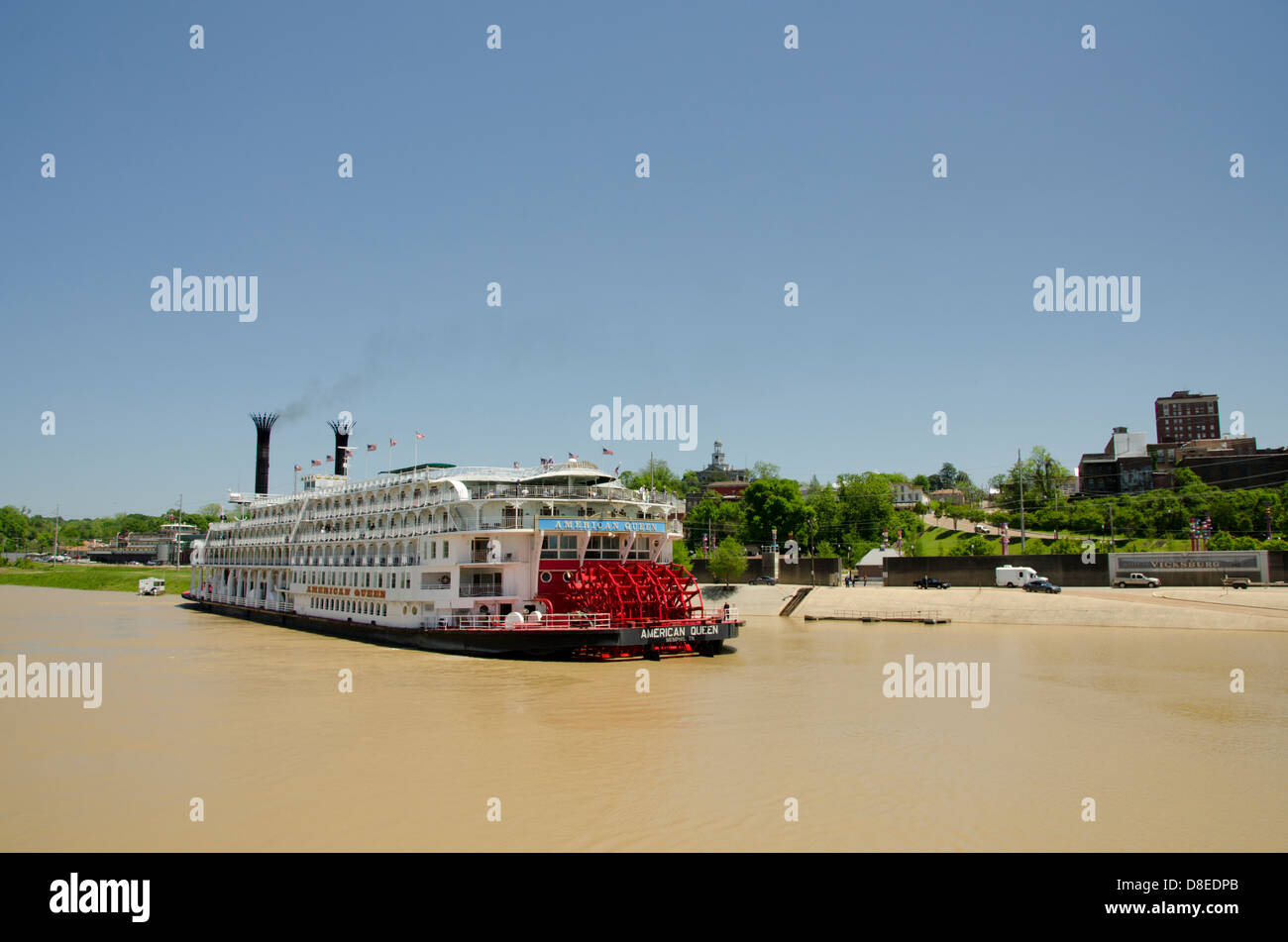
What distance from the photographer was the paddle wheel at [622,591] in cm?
3503

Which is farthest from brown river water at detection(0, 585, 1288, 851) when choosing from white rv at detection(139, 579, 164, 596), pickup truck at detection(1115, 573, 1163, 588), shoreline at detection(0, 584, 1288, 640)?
white rv at detection(139, 579, 164, 596)

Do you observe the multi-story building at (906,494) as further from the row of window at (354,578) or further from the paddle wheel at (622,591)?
the paddle wheel at (622,591)

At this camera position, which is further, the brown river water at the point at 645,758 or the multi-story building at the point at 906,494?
the multi-story building at the point at 906,494

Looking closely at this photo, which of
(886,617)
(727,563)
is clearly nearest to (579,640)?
(886,617)

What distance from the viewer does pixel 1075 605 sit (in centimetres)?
4947

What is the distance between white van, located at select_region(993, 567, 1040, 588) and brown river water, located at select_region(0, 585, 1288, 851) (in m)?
24.7

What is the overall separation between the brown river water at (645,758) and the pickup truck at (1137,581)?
2484 centimetres

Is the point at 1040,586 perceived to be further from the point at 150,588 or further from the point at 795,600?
the point at 150,588

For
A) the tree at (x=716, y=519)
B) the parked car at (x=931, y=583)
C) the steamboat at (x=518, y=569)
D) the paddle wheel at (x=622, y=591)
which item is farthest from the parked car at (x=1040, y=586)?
the tree at (x=716, y=519)

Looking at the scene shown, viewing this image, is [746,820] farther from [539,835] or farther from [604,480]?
[604,480]

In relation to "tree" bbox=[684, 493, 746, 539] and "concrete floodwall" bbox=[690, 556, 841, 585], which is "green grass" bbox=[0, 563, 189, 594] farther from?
"tree" bbox=[684, 493, 746, 539]

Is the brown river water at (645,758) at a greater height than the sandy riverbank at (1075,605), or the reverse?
the brown river water at (645,758)
